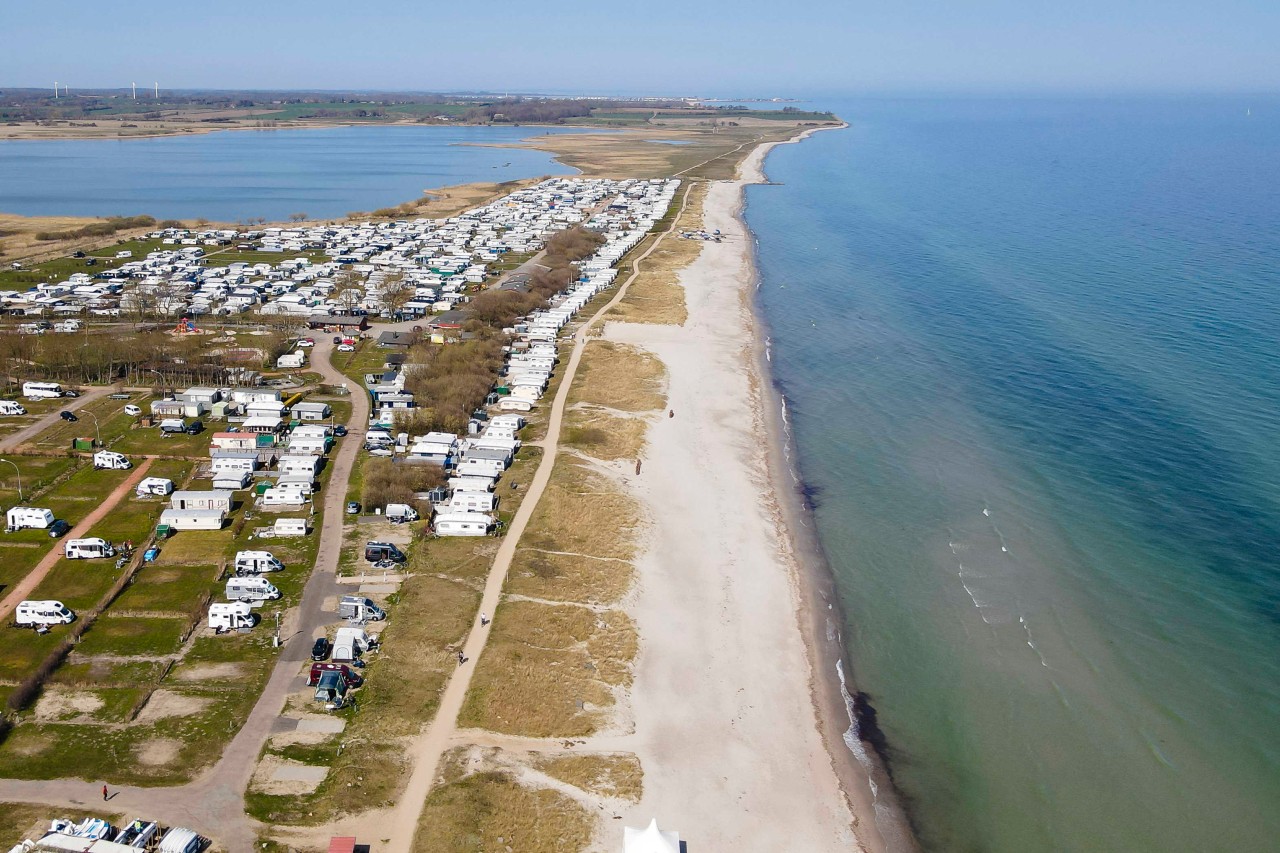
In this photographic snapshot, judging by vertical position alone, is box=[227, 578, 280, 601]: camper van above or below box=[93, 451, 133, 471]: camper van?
below

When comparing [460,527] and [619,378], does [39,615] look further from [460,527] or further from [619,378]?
[619,378]

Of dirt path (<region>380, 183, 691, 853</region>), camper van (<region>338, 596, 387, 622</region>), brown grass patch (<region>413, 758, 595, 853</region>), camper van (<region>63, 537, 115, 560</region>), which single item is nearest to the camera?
brown grass patch (<region>413, 758, 595, 853</region>)

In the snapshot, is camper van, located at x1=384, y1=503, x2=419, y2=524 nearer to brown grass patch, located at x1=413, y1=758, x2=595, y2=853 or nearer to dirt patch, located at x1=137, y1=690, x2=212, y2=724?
dirt patch, located at x1=137, y1=690, x2=212, y2=724

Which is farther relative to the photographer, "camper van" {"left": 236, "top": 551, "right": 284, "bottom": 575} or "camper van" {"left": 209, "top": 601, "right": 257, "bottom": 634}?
"camper van" {"left": 236, "top": 551, "right": 284, "bottom": 575}

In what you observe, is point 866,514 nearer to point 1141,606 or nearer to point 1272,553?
point 1141,606

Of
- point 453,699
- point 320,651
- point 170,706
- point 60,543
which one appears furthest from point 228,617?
point 60,543

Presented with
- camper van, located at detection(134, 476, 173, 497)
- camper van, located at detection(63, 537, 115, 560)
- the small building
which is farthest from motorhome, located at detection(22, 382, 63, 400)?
camper van, located at detection(63, 537, 115, 560)
